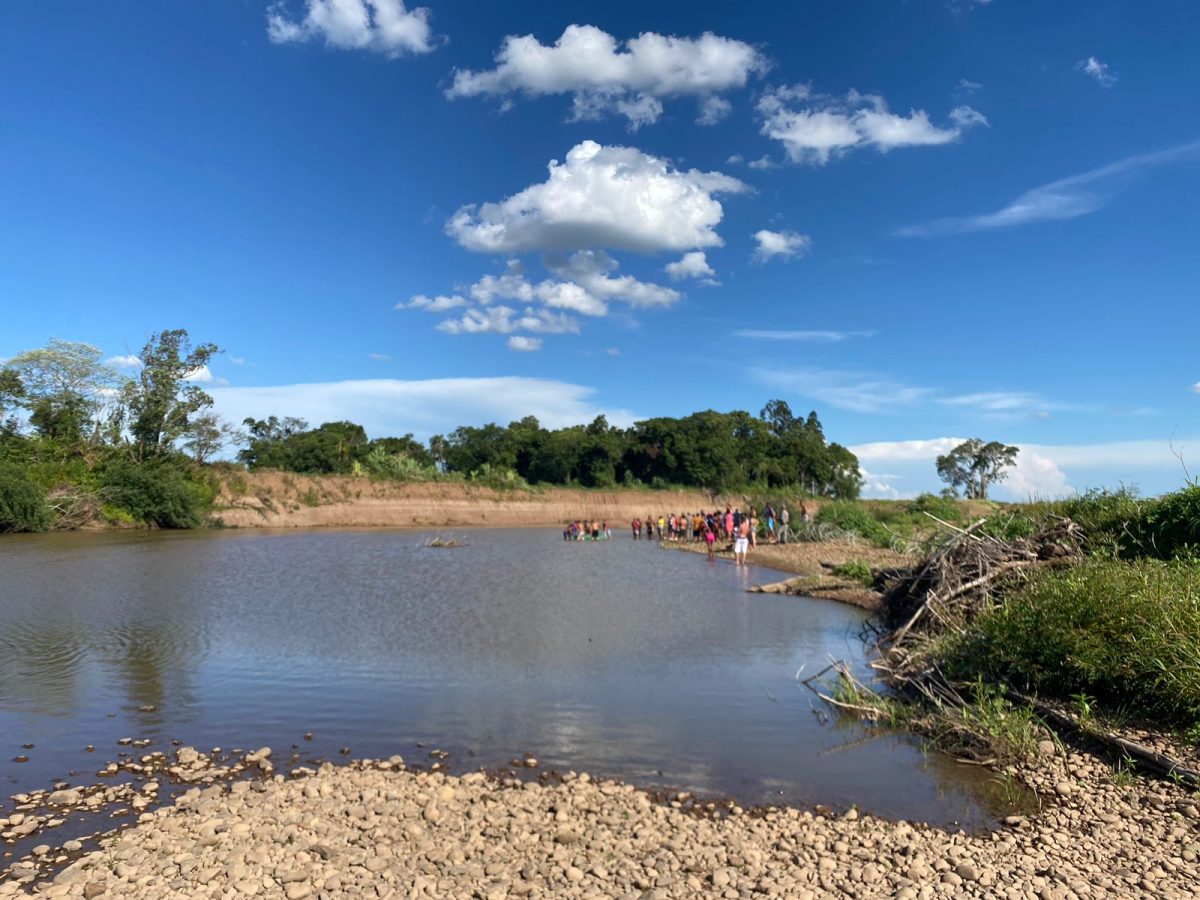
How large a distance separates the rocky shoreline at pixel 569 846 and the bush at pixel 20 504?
3794 cm

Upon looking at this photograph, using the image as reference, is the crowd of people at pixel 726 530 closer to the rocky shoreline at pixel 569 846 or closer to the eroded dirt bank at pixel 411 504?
the eroded dirt bank at pixel 411 504

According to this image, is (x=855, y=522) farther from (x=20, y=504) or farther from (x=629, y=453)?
(x=629, y=453)

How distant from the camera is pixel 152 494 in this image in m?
45.0

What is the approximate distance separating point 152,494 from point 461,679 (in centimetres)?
4108

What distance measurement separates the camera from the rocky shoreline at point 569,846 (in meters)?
5.36

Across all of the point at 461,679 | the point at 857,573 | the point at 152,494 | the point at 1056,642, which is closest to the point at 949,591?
the point at 1056,642

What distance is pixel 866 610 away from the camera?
19406mm

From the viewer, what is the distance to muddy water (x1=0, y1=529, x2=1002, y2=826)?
816 cm

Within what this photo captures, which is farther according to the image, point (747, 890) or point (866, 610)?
point (866, 610)

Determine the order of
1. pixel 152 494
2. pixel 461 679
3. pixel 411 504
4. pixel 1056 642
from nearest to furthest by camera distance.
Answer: pixel 1056 642 < pixel 461 679 < pixel 152 494 < pixel 411 504

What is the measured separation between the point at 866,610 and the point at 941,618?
8.08 m

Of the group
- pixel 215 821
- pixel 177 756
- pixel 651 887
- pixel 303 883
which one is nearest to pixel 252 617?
pixel 177 756

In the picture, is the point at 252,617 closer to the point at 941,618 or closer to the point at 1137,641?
the point at 941,618

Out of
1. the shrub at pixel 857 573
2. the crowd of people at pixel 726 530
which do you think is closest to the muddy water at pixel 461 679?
the shrub at pixel 857 573
